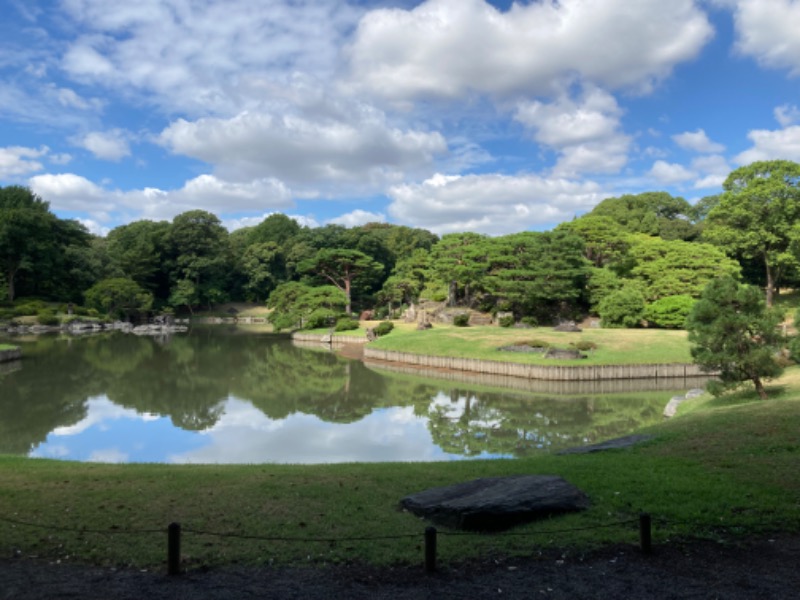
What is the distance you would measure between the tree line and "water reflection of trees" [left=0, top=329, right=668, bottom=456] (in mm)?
16692

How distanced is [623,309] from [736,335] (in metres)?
24.7

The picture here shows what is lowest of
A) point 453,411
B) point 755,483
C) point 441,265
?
point 453,411

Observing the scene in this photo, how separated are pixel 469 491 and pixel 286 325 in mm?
43162

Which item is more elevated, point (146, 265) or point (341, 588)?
point (146, 265)

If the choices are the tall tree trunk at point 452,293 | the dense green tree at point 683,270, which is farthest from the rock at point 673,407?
the tall tree trunk at point 452,293

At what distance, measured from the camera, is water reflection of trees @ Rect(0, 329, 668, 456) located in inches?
684

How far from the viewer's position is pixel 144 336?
49.8m

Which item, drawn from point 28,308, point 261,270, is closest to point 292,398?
point 28,308

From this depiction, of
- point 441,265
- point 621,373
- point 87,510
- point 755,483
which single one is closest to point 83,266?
point 441,265

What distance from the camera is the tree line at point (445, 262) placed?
41938 millimetres

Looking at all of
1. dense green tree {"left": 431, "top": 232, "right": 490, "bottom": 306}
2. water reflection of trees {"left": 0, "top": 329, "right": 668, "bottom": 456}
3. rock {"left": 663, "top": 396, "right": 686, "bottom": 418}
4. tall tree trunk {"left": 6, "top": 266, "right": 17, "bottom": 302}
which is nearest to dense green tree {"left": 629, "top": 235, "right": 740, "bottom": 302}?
dense green tree {"left": 431, "top": 232, "right": 490, "bottom": 306}

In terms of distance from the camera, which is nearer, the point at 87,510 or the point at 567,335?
the point at 87,510

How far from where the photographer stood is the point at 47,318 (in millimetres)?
51750

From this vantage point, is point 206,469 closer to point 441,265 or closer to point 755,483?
point 755,483
